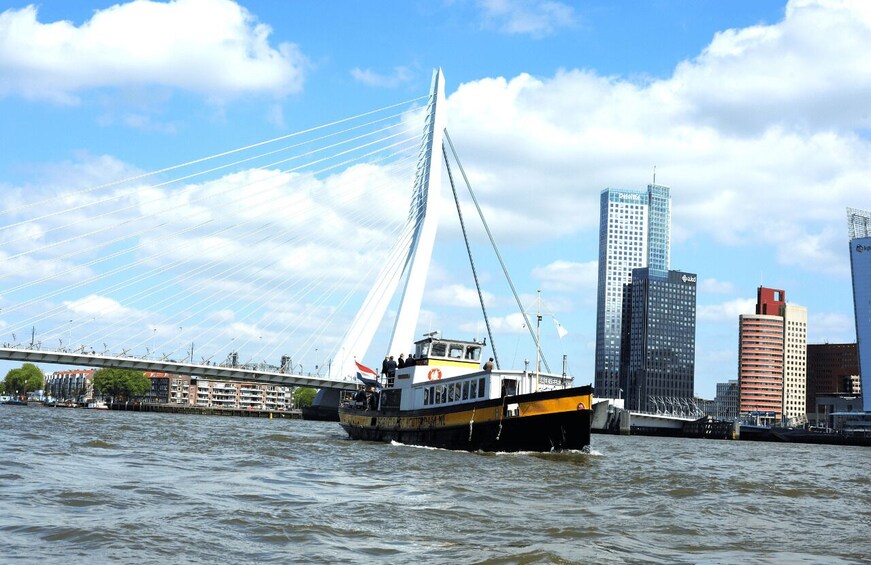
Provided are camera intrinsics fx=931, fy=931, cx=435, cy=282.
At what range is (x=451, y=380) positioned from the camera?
33.4m

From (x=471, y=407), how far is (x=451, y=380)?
84.5 inches

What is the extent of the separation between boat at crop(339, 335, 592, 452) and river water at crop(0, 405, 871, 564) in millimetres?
4120

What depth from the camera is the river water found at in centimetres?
1114

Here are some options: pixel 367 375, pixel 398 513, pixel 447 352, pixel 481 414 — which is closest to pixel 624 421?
pixel 367 375

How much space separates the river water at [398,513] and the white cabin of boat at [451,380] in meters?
6.13

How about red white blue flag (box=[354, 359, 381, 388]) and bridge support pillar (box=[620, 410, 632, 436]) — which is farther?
bridge support pillar (box=[620, 410, 632, 436])

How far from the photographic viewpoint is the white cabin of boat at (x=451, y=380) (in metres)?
31.2

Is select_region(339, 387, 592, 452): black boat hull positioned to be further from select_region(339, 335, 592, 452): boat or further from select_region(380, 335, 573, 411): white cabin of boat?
select_region(380, 335, 573, 411): white cabin of boat

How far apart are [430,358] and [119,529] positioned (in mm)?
25162

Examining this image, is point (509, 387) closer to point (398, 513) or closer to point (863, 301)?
point (398, 513)

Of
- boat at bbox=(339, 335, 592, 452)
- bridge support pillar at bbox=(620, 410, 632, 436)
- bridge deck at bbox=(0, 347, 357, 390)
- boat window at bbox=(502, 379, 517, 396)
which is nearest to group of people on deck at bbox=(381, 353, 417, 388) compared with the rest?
boat at bbox=(339, 335, 592, 452)

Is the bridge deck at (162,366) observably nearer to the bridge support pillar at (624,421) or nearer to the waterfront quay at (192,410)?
the bridge support pillar at (624,421)

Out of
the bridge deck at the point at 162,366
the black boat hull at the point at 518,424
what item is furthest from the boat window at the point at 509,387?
the bridge deck at the point at 162,366

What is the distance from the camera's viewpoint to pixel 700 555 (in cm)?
1170
